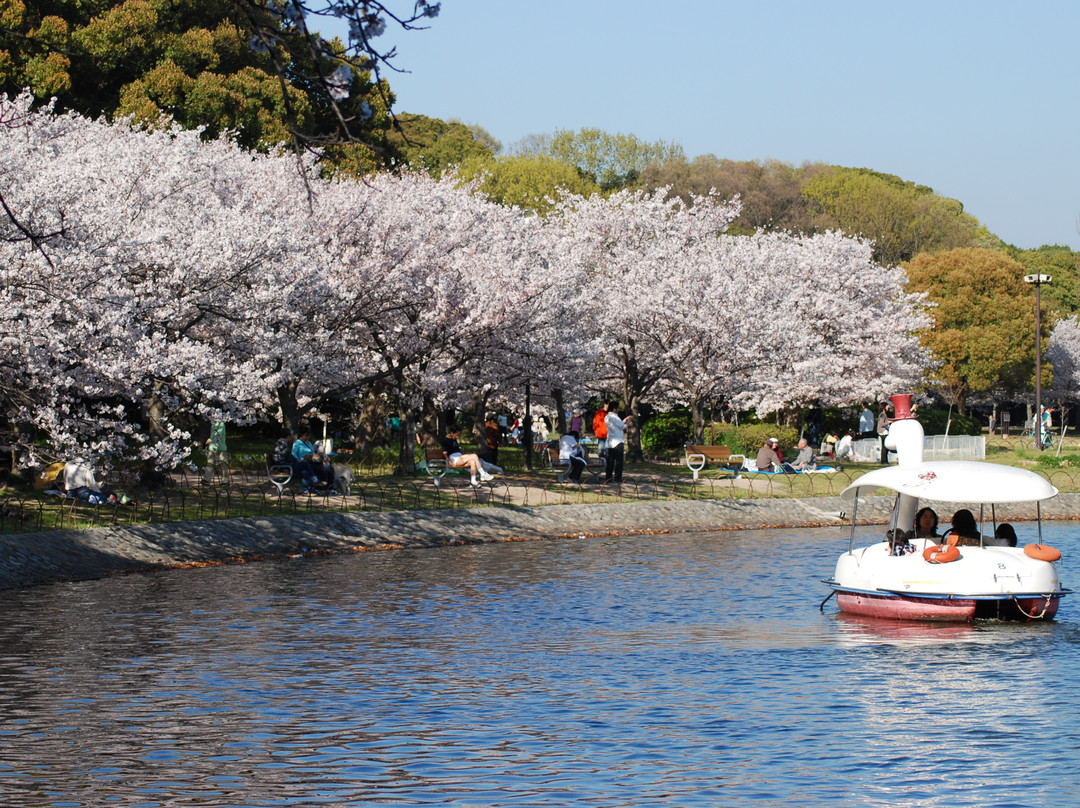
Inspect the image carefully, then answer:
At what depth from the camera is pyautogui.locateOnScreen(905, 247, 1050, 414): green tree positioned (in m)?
66.8

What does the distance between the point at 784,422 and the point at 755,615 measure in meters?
34.5

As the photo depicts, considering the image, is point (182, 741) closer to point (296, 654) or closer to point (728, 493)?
point (296, 654)

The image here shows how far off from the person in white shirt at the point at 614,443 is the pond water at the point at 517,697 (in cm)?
1137

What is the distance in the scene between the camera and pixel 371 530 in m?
25.6

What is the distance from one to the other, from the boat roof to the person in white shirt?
1433 cm

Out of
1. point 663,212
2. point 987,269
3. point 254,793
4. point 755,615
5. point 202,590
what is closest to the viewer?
point 254,793

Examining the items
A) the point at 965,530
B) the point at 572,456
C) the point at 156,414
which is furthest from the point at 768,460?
the point at 965,530

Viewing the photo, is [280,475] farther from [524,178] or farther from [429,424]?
[524,178]

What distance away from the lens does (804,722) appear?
1142 cm

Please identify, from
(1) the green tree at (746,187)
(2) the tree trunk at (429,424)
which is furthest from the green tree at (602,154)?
(2) the tree trunk at (429,424)

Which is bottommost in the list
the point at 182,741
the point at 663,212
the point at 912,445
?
the point at 182,741

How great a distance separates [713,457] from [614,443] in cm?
560

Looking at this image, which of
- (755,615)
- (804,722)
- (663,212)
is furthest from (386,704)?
(663,212)

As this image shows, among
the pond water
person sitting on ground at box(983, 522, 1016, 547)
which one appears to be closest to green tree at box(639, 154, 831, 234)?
person sitting on ground at box(983, 522, 1016, 547)
